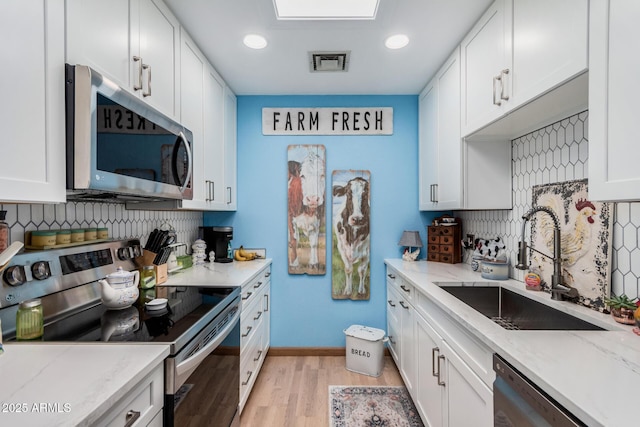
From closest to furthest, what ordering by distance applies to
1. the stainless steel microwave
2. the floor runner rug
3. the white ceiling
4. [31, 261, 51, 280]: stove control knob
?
the stainless steel microwave, [31, 261, 51, 280]: stove control knob, the white ceiling, the floor runner rug

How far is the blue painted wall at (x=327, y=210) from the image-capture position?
284 cm

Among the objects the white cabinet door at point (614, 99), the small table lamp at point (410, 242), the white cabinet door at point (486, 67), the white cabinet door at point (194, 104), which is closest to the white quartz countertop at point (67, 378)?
the white cabinet door at point (194, 104)

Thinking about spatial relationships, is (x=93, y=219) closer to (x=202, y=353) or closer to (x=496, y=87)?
(x=202, y=353)

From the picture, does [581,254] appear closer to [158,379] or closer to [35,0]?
[158,379]

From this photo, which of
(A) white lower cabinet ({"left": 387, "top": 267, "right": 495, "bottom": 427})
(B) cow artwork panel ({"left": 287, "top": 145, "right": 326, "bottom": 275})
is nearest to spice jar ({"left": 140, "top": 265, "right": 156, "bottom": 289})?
(B) cow artwork panel ({"left": 287, "top": 145, "right": 326, "bottom": 275})

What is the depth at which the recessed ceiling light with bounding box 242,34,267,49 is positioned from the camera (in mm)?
1919

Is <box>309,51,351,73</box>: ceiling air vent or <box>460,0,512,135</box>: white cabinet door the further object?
<box>309,51,351,73</box>: ceiling air vent

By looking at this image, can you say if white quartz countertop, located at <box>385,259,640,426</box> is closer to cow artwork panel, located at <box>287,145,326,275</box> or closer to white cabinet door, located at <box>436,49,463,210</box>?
white cabinet door, located at <box>436,49,463,210</box>

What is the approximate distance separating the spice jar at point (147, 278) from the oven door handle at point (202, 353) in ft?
1.72

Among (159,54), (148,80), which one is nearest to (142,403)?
(148,80)

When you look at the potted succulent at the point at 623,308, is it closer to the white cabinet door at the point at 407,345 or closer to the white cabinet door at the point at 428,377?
the white cabinet door at the point at 428,377

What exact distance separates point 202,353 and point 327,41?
1910 millimetres

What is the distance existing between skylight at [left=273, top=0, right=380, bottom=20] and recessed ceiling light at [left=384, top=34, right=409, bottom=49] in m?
0.26

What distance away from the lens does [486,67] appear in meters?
1.67
